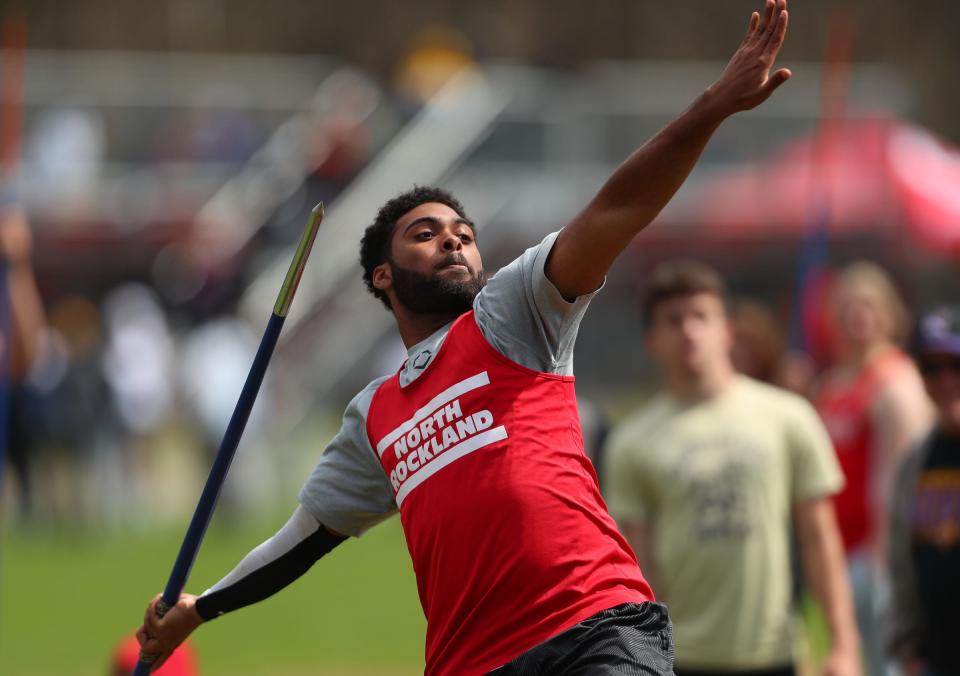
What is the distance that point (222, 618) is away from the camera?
532 inches

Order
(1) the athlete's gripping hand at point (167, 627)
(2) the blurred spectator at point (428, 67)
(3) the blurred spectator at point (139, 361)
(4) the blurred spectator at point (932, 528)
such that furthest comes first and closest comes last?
(2) the blurred spectator at point (428, 67), (3) the blurred spectator at point (139, 361), (4) the blurred spectator at point (932, 528), (1) the athlete's gripping hand at point (167, 627)

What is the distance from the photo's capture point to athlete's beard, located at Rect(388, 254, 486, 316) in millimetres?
4855

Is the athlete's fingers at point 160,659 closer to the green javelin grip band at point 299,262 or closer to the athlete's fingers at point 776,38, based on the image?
the green javelin grip band at point 299,262

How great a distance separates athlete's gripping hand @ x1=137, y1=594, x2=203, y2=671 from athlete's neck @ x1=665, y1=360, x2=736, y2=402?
256 centimetres

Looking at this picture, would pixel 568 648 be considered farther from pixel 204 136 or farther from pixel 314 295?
pixel 204 136

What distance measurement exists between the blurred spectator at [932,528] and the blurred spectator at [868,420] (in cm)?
114

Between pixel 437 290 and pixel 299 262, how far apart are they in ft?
1.32

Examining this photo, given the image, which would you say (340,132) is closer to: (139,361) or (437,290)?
(139,361)

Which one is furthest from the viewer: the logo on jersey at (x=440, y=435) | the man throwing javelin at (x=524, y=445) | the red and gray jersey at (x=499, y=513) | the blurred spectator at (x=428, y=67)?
the blurred spectator at (x=428, y=67)

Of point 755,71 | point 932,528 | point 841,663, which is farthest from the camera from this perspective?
point 841,663

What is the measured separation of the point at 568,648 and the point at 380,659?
24.1ft

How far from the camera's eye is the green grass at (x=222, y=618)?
11.5m

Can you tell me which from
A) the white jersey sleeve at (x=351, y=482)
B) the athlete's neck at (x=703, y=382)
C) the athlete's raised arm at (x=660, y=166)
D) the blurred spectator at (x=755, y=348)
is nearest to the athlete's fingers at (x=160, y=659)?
the white jersey sleeve at (x=351, y=482)

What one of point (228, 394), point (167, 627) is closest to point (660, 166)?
point (167, 627)
